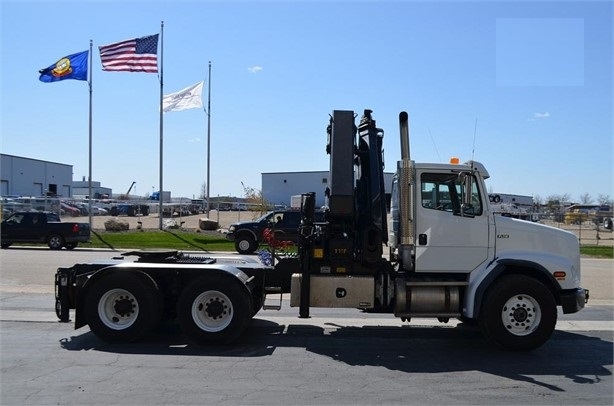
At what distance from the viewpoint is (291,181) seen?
277 ft

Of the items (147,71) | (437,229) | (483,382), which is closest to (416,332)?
(437,229)

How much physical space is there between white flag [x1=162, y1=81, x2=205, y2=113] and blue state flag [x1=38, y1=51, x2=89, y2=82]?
5.13 meters

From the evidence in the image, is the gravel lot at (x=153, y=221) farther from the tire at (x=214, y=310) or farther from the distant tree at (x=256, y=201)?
the tire at (x=214, y=310)

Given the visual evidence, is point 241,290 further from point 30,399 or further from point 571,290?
point 571,290

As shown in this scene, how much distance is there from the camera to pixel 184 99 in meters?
33.6

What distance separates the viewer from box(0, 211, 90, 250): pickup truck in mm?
24531

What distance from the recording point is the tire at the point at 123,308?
7.72 meters

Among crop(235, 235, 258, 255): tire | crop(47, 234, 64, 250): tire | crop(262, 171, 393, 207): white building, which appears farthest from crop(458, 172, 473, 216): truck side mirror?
crop(262, 171, 393, 207): white building

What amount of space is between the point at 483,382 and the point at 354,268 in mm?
2569

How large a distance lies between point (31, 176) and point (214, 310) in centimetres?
8304

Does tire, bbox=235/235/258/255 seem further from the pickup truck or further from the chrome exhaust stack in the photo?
the chrome exhaust stack

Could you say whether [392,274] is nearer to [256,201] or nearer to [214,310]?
[214,310]

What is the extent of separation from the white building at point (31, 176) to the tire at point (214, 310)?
2737 inches

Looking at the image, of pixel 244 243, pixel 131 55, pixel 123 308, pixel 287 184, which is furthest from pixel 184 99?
pixel 287 184
